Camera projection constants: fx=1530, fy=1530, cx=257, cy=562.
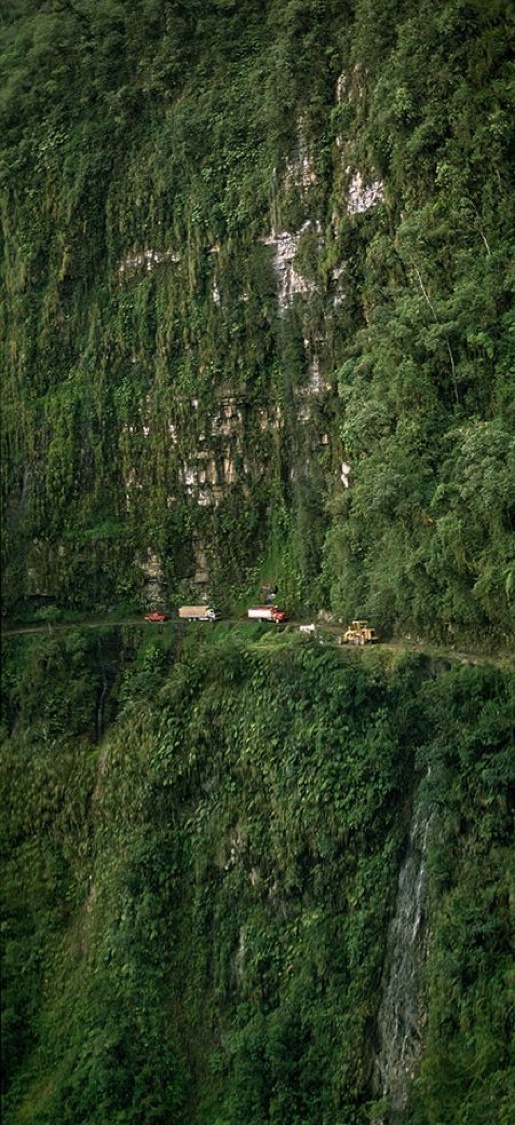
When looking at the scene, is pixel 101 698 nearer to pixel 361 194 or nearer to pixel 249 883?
pixel 249 883

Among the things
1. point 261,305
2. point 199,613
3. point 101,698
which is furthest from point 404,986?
point 261,305

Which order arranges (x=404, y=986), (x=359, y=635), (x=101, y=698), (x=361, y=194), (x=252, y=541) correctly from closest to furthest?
1. (x=404, y=986)
2. (x=359, y=635)
3. (x=361, y=194)
4. (x=252, y=541)
5. (x=101, y=698)

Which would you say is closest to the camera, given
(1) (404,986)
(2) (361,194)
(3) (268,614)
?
(1) (404,986)

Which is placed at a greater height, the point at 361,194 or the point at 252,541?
the point at 361,194

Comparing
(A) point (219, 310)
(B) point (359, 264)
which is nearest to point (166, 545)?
(A) point (219, 310)

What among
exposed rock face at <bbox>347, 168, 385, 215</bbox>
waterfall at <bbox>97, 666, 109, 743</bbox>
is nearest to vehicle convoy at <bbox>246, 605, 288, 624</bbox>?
waterfall at <bbox>97, 666, 109, 743</bbox>

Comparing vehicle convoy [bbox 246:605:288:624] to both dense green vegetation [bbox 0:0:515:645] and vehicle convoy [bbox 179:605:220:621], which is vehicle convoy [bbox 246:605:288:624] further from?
vehicle convoy [bbox 179:605:220:621]

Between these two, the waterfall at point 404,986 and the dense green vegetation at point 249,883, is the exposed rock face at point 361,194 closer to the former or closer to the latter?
the dense green vegetation at point 249,883
